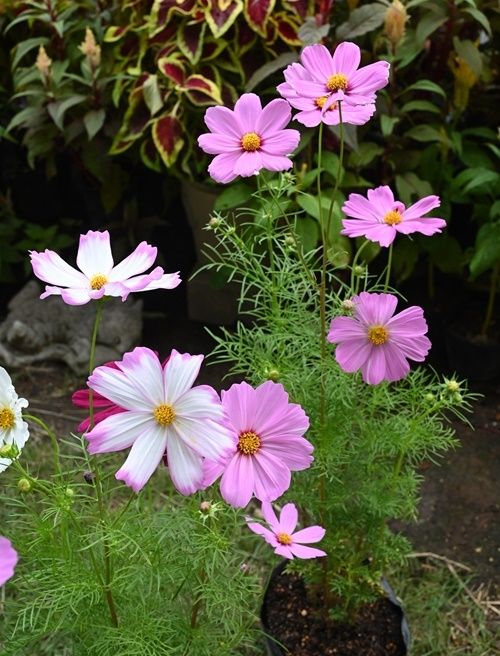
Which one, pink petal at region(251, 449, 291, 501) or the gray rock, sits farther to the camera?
the gray rock

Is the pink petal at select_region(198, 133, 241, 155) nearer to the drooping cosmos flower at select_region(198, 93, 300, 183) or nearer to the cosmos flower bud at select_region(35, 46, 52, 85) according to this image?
the drooping cosmos flower at select_region(198, 93, 300, 183)

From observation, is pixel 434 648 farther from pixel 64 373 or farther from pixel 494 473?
pixel 64 373

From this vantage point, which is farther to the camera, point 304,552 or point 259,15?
point 259,15

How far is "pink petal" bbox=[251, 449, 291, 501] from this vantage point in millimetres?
807

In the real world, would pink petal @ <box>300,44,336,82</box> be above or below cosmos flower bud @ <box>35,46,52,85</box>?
above

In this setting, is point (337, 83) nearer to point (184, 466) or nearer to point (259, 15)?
point (184, 466)

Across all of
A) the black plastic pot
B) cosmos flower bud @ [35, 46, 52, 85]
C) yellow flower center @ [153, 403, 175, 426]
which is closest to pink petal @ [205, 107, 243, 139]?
yellow flower center @ [153, 403, 175, 426]

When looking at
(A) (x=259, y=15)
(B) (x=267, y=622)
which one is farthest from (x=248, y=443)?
(A) (x=259, y=15)

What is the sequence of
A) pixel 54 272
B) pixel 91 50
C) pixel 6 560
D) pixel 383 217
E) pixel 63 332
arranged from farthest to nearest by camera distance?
pixel 63 332
pixel 91 50
pixel 383 217
pixel 54 272
pixel 6 560

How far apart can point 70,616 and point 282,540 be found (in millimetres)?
257

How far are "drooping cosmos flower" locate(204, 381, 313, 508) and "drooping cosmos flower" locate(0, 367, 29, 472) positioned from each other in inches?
6.9

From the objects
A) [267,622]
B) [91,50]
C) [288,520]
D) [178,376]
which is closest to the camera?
[178,376]

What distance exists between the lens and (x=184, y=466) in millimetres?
768

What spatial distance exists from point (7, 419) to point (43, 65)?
1.39m
